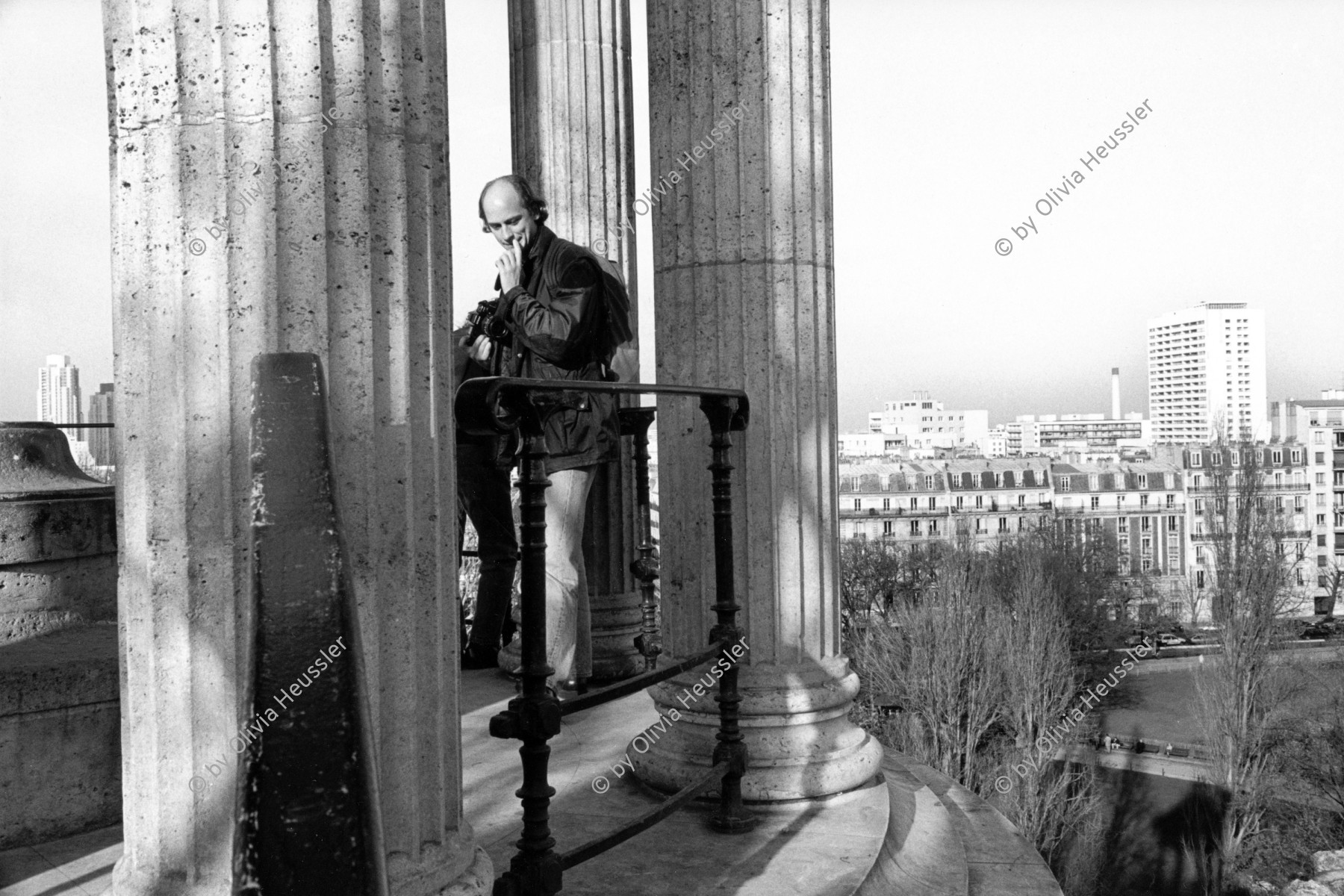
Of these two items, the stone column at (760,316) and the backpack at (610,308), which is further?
the backpack at (610,308)

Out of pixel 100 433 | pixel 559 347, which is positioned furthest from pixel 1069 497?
pixel 559 347

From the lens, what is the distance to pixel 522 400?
2.92m

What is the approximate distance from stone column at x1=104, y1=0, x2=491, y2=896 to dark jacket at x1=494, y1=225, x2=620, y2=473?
90.9 inches

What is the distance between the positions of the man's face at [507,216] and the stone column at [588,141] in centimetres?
166

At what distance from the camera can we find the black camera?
511 centimetres

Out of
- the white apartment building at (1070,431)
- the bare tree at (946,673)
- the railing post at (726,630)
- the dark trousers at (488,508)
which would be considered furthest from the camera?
the white apartment building at (1070,431)

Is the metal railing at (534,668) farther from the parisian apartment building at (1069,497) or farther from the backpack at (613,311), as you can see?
the parisian apartment building at (1069,497)

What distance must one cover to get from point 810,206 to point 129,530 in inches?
111

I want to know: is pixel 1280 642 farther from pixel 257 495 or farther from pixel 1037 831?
pixel 257 495

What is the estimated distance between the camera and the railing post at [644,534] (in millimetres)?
6328

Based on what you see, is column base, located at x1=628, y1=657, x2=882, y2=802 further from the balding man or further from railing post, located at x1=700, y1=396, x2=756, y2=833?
the balding man
